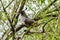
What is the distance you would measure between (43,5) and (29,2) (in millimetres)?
279

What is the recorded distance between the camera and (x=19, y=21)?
10.8 ft

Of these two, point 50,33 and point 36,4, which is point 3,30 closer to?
point 36,4

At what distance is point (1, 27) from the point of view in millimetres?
3355

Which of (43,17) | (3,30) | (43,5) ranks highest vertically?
(43,5)

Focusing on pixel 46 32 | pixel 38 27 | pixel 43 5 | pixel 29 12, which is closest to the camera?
pixel 46 32

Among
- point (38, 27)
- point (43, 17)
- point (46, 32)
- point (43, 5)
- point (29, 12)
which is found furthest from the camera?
point (29, 12)

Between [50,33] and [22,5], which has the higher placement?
[22,5]

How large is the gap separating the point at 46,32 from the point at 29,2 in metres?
0.97

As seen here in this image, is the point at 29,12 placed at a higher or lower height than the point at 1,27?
higher

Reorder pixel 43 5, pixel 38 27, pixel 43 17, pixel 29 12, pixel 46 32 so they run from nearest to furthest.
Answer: pixel 46 32
pixel 38 27
pixel 43 17
pixel 43 5
pixel 29 12

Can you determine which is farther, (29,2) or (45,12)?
(29,2)

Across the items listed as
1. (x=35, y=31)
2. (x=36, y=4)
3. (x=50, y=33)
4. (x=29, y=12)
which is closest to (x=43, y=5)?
(x=36, y=4)

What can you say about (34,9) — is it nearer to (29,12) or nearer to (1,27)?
(29,12)

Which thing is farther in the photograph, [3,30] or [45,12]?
[3,30]
